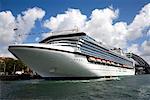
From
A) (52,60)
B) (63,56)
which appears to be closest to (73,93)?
(52,60)

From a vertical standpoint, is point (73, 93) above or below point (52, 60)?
below

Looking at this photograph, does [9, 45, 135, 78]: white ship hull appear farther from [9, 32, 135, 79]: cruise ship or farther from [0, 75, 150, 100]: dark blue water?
[0, 75, 150, 100]: dark blue water

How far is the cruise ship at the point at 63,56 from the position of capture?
50094 mm

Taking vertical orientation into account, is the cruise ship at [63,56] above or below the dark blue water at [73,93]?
above

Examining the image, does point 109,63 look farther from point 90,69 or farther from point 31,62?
point 31,62

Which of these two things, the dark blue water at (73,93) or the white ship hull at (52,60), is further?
the white ship hull at (52,60)

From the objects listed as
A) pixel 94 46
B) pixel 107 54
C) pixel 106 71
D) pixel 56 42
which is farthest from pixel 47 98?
pixel 107 54

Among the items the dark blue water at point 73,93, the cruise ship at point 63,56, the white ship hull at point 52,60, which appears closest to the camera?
the dark blue water at point 73,93

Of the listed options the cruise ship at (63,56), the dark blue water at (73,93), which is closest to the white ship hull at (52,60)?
the cruise ship at (63,56)

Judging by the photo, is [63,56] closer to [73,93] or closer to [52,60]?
[52,60]

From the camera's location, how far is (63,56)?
2031 inches

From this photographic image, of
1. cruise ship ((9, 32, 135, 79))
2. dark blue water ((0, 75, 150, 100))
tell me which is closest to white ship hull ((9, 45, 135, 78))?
cruise ship ((9, 32, 135, 79))

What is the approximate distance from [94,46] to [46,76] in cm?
1618

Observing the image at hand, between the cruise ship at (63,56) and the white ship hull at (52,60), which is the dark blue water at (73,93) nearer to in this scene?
the white ship hull at (52,60)
